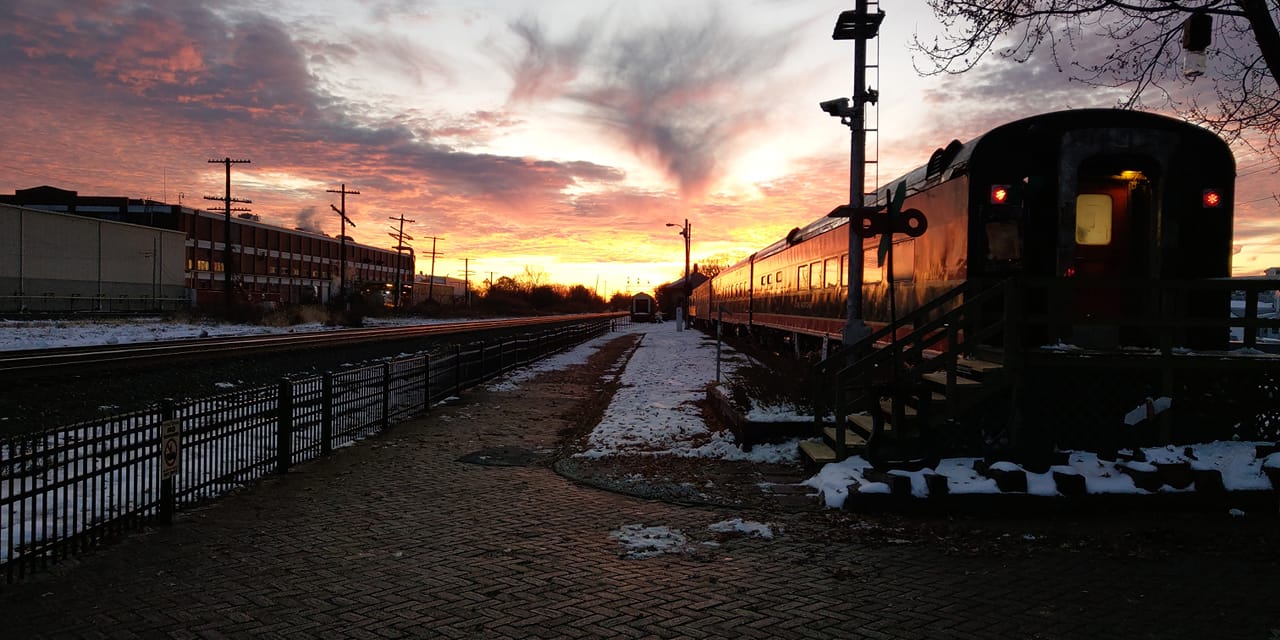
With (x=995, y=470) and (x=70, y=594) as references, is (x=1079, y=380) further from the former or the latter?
(x=70, y=594)

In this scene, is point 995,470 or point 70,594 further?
point 995,470

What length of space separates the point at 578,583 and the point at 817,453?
13.8 feet

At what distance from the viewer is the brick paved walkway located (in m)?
4.45

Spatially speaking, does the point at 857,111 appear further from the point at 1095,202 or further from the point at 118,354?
the point at 118,354

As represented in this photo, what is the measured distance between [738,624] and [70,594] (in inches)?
156

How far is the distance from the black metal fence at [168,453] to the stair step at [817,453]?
5.61 metres

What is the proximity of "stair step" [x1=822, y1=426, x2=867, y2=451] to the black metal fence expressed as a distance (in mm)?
5920

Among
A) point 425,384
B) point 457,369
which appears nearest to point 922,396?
point 425,384

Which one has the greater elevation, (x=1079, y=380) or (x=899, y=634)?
(x=1079, y=380)

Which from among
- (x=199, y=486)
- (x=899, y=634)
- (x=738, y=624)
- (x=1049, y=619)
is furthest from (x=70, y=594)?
(x=1049, y=619)

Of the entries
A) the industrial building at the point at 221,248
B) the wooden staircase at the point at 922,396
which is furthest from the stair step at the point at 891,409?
the industrial building at the point at 221,248

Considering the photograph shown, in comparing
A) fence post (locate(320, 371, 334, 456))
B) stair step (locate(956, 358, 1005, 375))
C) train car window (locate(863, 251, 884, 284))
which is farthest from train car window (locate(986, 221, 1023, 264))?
fence post (locate(320, 371, 334, 456))

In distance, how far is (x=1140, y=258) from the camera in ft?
30.0

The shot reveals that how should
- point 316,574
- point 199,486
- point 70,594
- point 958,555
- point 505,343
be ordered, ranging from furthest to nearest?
point 505,343 → point 199,486 → point 958,555 → point 316,574 → point 70,594
